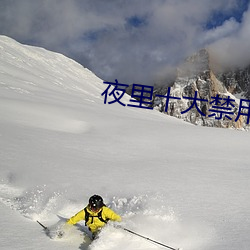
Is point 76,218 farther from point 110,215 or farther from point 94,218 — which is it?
point 110,215

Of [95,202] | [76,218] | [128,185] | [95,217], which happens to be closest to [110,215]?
[95,217]

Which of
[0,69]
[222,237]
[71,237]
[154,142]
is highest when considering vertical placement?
[0,69]

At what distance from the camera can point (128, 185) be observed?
7.65 metres

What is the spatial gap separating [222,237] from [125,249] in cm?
165

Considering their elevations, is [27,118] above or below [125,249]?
above

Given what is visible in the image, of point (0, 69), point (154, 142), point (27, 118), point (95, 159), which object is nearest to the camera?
point (95, 159)

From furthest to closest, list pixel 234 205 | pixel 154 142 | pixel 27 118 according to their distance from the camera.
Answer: pixel 27 118 → pixel 154 142 → pixel 234 205

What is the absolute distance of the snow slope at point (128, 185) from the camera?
17.3 ft

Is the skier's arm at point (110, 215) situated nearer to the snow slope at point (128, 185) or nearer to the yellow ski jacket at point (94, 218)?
the yellow ski jacket at point (94, 218)

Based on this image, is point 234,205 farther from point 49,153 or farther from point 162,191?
point 49,153

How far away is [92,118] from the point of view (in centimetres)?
1875

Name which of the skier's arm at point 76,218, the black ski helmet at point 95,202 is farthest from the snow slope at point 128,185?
the black ski helmet at point 95,202

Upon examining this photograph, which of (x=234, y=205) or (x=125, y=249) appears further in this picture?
(x=234, y=205)

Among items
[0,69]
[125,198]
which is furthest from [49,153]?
[0,69]
